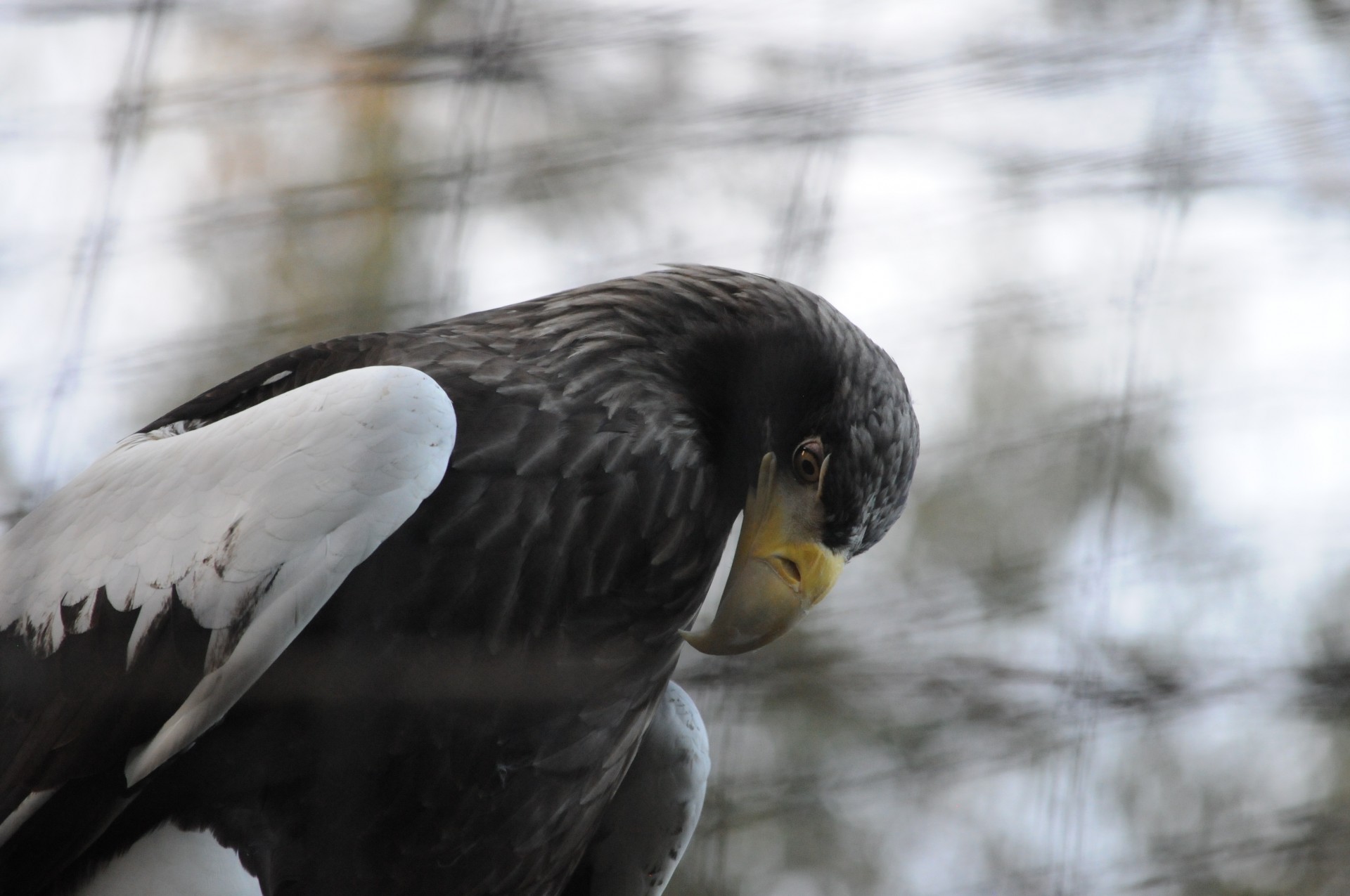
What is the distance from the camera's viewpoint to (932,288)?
1810 millimetres

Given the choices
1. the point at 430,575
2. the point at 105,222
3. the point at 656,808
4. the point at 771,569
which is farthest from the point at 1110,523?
the point at 105,222

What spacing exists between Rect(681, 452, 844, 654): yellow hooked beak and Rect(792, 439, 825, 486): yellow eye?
1 centimetres

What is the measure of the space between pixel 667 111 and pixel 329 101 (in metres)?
0.66

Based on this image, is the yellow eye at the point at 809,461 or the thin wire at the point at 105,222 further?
the thin wire at the point at 105,222

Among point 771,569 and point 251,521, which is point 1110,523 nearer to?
point 771,569

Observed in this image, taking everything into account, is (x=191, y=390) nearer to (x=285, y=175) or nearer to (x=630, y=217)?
(x=285, y=175)

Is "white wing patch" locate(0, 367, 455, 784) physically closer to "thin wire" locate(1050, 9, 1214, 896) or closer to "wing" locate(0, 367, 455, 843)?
"wing" locate(0, 367, 455, 843)

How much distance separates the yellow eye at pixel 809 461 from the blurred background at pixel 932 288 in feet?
1.16

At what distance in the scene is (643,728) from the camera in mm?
1520

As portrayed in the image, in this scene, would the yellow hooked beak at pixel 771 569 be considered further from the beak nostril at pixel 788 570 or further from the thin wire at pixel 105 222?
the thin wire at pixel 105 222

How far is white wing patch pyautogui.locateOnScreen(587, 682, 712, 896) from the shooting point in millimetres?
1660

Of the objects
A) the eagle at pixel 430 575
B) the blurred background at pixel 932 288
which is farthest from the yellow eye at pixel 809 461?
the blurred background at pixel 932 288

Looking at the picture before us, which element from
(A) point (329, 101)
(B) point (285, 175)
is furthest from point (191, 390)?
Answer: (A) point (329, 101)

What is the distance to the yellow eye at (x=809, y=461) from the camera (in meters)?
1.47
